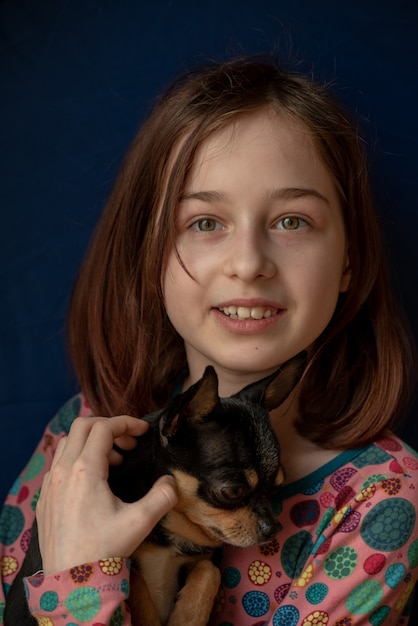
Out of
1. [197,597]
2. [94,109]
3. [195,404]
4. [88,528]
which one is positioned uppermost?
[94,109]

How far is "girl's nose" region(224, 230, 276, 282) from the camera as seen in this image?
4.32ft

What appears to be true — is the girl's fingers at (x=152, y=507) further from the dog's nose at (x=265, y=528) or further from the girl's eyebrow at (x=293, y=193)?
the girl's eyebrow at (x=293, y=193)

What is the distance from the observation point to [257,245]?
52.7 inches

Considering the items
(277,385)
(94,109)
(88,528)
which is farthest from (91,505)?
(94,109)

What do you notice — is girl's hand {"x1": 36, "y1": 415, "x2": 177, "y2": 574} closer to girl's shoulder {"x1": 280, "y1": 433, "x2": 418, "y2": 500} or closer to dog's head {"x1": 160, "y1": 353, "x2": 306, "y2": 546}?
dog's head {"x1": 160, "y1": 353, "x2": 306, "y2": 546}

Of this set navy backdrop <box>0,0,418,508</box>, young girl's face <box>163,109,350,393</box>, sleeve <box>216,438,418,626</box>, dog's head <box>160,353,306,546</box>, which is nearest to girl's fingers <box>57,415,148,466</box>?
dog's head <box>160,353,306,546</box>

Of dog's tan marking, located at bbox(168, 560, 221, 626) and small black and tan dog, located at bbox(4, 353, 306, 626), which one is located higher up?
small black and tan dog, located at bbox(4, 353, 306, 626)

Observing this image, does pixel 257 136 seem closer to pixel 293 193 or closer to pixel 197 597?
pixel 293 193

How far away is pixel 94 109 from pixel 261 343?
776 mm

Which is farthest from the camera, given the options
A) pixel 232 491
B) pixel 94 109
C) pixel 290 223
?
pixel 94 109

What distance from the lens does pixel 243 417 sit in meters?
1.21

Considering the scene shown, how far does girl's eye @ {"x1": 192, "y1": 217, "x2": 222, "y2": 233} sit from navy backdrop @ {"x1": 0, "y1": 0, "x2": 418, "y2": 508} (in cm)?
51

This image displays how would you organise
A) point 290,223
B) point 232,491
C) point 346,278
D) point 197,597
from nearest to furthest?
point 232,491 → point 197,597 → point 290,223 → point 346,278

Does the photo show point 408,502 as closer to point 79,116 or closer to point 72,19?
point 79,116
